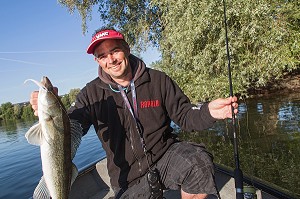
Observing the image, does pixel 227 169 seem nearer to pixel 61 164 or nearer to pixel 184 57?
pixel 61 164

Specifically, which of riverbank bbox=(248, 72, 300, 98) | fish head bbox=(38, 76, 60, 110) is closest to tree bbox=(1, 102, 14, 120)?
riverbank bbox=(248, 72, 300, 98)

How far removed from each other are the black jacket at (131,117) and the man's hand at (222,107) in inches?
13.4

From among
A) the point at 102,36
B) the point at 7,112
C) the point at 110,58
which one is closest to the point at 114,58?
the point at 110,58

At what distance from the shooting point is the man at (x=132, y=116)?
124 inches

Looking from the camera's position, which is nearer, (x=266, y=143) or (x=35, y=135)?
(x=35, y=135)

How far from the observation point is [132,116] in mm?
3260

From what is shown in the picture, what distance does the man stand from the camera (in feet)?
10.3

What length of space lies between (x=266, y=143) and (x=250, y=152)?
1158 millimetres

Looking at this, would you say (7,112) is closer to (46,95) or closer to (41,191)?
(41,191)

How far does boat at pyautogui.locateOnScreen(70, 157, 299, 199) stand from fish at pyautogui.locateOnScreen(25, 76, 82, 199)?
1618mm

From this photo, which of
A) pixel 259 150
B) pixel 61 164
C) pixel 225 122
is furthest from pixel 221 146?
pixel 61 164

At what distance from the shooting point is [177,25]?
11.9 meters

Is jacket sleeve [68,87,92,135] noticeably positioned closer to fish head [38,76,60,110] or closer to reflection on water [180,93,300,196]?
fish head [38,76,60,110]

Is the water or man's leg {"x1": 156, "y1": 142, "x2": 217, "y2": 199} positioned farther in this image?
the water
